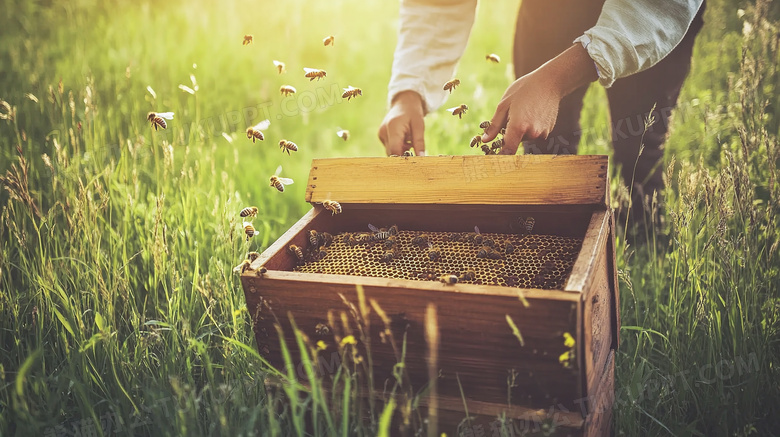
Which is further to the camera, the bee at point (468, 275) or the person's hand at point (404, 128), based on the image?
the person's hand at point (404, 128)

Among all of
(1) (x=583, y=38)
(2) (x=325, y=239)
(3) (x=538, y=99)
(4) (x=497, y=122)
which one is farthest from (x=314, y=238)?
(1) (x=583, y=38)

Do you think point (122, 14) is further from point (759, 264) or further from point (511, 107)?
point (759, 264)

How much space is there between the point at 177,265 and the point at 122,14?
562 cm

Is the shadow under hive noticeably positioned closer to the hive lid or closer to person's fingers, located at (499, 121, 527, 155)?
the hive lid

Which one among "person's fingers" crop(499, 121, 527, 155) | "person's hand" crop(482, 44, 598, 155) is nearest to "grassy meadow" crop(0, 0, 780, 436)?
"person's hand" crop(482, 44, 598, 155)

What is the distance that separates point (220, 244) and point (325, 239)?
906 mm

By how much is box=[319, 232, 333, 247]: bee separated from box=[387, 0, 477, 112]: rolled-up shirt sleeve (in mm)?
1100

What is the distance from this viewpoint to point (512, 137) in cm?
220

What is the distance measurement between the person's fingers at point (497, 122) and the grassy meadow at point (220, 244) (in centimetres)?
85

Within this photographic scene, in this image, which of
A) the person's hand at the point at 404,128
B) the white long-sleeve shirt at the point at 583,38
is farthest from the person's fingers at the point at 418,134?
the white long-sleeve shirt at the point at 583,38

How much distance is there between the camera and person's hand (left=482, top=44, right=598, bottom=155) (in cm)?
219

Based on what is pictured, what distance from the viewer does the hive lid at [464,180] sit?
1978mm

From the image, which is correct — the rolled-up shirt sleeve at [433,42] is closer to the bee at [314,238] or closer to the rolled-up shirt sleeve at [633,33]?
the rolled-up shirt sleeve at [633,33]

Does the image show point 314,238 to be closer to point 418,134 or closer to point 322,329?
point 322,329
